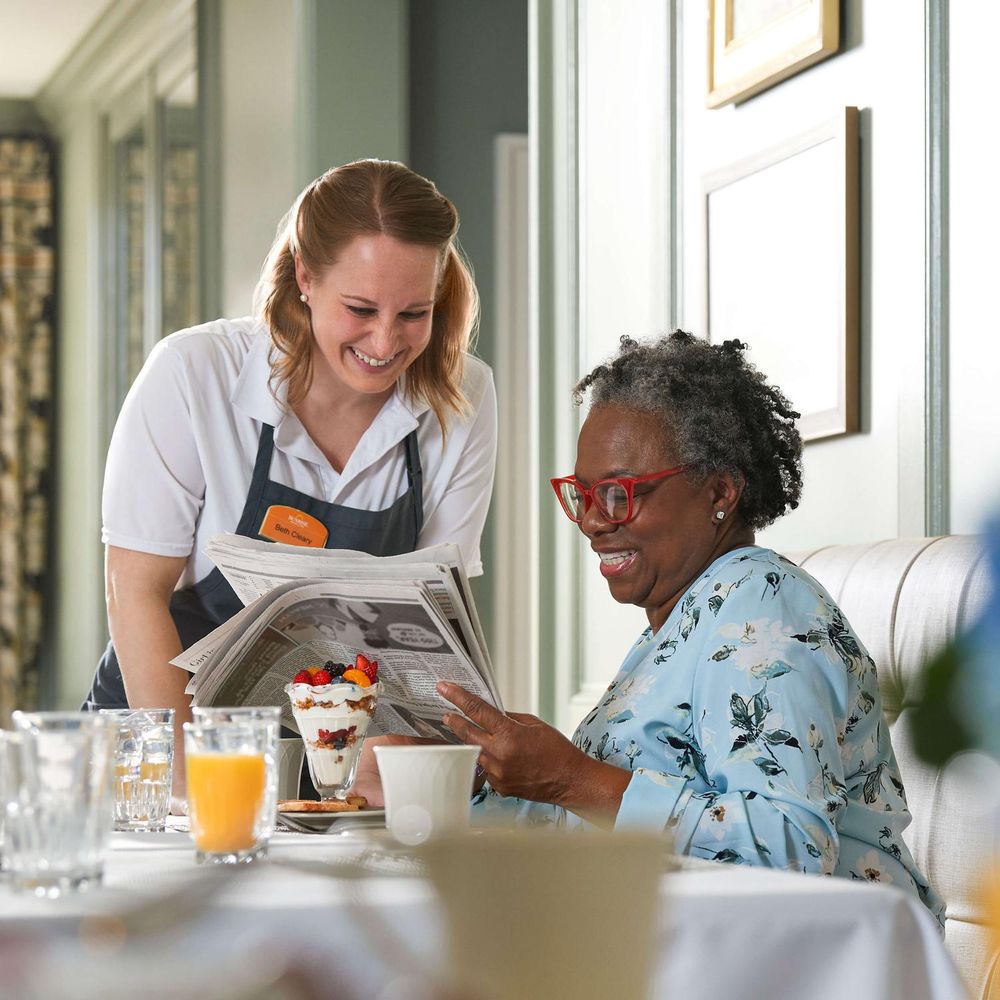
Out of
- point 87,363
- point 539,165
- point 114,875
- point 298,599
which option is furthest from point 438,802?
point 87,363

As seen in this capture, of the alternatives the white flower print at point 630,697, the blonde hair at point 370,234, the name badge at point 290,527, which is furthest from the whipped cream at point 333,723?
the blonde hair at point 370,234

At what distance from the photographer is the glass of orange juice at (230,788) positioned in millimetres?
938

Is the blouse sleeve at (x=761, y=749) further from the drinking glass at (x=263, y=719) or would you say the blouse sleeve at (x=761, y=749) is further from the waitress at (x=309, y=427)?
the waitress at (x=309, y=427)

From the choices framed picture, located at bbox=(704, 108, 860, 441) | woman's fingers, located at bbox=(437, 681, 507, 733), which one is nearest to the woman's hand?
woman's fingers, located at bbox=(437, 681, 507, 733)

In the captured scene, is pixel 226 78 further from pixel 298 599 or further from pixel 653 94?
pixel 298 599

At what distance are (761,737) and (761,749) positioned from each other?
0.03 ft

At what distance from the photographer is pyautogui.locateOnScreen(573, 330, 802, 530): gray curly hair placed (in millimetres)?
1514

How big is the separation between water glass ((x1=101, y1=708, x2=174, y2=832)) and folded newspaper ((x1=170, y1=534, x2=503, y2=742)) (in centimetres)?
11

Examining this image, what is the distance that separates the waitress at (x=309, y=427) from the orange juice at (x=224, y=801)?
846 millimetres

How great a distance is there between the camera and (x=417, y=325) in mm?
1902

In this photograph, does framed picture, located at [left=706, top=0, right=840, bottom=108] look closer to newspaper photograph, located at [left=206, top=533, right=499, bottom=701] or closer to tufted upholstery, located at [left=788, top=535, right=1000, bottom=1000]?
tufted upholstery, located at [left=788, top=535, right=1000, bottom=1000]

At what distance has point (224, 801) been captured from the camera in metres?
0.94

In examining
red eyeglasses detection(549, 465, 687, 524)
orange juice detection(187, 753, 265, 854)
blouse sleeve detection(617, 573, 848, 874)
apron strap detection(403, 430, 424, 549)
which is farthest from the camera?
apron strap detection(403, 430, 424, 549)

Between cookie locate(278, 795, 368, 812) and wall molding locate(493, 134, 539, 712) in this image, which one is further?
wall molding locate(493, 134, 539, 712)
